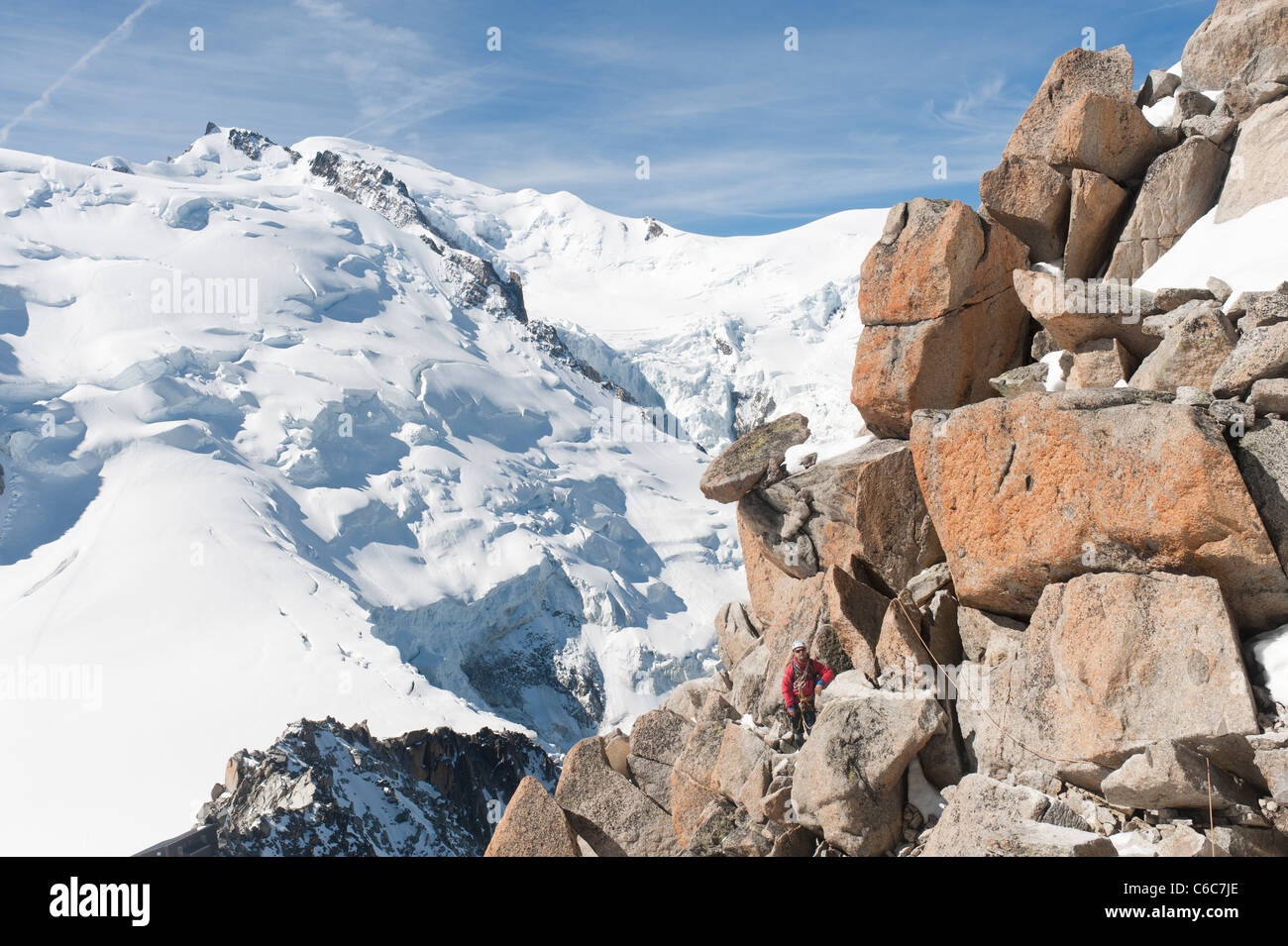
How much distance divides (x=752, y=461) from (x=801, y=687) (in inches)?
191

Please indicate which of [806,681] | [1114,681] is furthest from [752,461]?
[1114,681]

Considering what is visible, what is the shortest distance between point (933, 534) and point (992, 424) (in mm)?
2726

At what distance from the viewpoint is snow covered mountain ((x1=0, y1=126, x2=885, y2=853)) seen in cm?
4462

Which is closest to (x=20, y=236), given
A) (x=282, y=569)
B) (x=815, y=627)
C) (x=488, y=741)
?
(x=282, y=569)

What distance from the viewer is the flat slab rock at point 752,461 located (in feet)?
46.8

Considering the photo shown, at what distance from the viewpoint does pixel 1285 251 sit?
9.36m

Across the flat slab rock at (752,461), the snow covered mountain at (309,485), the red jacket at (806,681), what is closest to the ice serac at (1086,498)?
the red jacket at (806,681)

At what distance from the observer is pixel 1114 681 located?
760 cm

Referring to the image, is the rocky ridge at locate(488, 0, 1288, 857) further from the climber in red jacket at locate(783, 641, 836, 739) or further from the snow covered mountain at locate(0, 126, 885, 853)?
the snow covered mountain at locate(0, 126, 885, 853)

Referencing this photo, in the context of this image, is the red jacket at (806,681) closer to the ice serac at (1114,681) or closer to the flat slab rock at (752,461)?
the ice serac at (1114,681)

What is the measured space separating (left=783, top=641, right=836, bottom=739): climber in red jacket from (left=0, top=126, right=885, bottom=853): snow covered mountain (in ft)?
111

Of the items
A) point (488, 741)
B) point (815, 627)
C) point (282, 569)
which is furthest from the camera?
point (282, 569)

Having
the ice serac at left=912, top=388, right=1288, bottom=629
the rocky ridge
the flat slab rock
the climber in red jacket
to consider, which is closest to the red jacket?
the climber in red jacket
